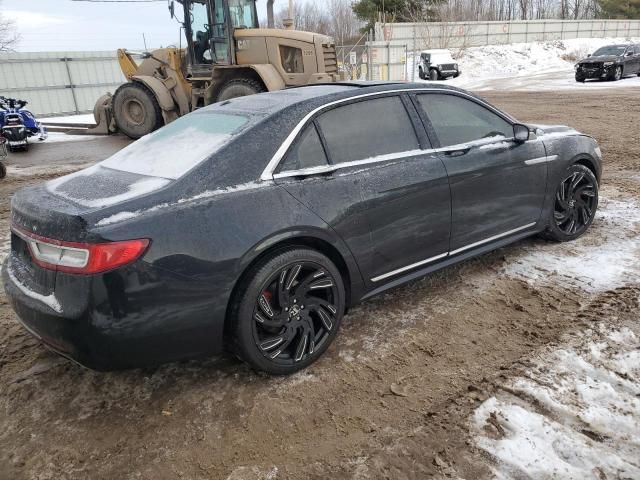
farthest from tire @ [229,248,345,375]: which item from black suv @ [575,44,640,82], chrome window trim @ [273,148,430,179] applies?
black suv @ [575,44,640,82]

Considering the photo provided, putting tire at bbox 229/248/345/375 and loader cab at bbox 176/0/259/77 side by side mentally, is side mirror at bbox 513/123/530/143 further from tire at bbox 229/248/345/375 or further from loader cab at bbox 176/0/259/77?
loader cab at bbox 176/0/259/77

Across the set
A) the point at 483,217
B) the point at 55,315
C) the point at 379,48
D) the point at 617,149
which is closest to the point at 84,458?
the point at 55,315

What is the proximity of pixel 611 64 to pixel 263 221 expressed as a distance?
25298 mm

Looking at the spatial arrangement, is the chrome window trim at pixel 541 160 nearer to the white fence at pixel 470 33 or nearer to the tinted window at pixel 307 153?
the tinted window at pixel 307 153

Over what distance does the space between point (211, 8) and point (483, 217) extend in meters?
9.24

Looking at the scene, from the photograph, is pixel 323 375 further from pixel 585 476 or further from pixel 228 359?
pixel 585 476

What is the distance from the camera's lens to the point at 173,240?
246 centimetres

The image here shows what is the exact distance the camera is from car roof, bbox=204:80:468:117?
3.19m

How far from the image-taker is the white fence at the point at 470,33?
33969 millimetres

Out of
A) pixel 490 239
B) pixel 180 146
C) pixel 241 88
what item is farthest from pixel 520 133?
pixel 241 88

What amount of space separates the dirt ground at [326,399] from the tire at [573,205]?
29.4 inches

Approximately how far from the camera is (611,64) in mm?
22625

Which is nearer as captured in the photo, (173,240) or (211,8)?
(173,240)

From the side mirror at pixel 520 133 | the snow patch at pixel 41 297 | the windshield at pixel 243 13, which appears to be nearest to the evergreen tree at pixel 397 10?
the windshield at pixel 243 13
